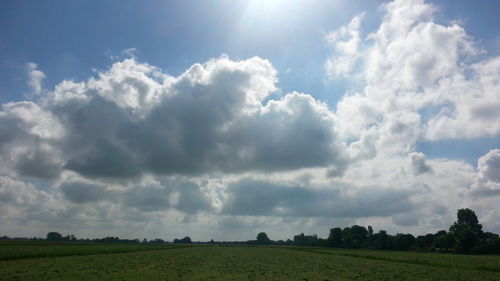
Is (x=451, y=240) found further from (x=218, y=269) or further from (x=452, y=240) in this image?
(x=218, y=269)

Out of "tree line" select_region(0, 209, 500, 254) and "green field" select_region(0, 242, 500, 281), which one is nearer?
"green field" select_region(0, 242, 500, 281)

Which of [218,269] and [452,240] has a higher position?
[452,240]

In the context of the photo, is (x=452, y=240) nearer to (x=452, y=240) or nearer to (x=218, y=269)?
(x=452, y=240)

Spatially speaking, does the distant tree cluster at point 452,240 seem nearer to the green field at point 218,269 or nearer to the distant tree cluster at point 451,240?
the distant tree cluster at point 451,240

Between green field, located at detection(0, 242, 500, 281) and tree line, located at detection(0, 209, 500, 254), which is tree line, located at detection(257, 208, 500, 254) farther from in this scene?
green field, located at detection(0, 242, 500, 281)

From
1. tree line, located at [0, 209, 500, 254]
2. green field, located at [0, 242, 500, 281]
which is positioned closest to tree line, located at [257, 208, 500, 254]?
tree line, located at [0, 209, 500, 254]

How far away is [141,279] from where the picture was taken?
1216 inches

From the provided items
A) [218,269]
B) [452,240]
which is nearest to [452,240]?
[452,240]

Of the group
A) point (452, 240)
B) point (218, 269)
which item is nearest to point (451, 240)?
point (452, 240)

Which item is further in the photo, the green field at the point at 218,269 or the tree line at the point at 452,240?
the tree line at the point at 452,240

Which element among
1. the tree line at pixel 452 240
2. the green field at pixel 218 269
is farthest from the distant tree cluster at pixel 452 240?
the green field at pixel 218 269

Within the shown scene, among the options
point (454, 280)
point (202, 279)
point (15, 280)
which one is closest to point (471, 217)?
point (454, 280)

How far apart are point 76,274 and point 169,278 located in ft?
32.2

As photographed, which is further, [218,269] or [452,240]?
[452,240]
